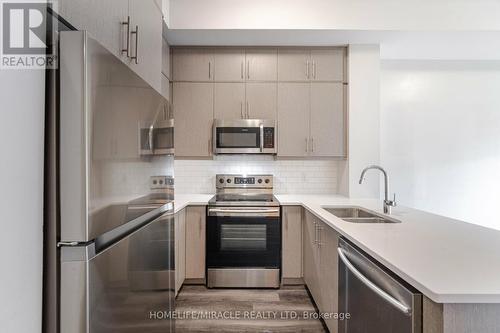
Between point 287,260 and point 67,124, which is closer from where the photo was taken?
point 67,124

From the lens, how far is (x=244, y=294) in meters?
Result: 2.80

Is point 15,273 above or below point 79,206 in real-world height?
below

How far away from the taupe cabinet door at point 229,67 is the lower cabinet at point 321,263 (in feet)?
5.23

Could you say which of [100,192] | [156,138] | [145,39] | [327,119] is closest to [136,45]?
[145,39]

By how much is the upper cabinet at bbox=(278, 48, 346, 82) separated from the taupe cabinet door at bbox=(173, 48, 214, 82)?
746mm

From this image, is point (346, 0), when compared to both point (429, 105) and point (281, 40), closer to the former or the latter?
point (281, 40)

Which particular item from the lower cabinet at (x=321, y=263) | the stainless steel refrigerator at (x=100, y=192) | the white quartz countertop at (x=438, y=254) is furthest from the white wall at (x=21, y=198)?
the lower cabinet at (x=321, y=263)

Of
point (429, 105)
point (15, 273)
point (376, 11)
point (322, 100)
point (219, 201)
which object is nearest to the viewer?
point (15, 273)

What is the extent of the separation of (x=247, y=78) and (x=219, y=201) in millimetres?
1319

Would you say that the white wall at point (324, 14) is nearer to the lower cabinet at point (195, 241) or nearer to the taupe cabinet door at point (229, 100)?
the taupe cabinet door at point (229, 100)

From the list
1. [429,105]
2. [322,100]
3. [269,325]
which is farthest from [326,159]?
[269,325]

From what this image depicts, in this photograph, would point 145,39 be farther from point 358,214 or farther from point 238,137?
point 358,214

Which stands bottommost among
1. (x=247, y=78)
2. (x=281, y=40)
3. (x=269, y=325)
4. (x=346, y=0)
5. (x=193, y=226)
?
(x=269, y=325)

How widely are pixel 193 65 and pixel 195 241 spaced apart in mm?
1807
